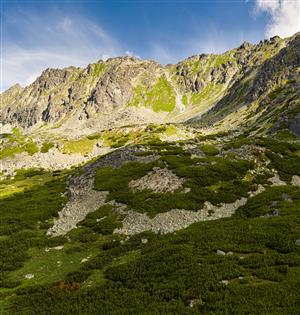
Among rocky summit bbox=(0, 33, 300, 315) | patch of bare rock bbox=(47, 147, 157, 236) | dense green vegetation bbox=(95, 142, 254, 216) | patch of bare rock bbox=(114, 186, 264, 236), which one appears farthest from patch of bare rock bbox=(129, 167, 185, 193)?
patch of bare rock bbox=(114, 186, 264, 236)

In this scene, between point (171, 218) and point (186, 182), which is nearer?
point (171, 218)

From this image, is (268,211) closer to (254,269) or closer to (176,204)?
(176,204)

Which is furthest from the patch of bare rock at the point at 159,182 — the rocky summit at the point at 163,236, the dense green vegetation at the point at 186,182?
the dense green vegetation at the point at 186,182

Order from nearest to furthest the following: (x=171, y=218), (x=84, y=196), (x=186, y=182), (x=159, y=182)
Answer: (x=171, y=218)
(x=186, y=182)
(x=159, y=182)
(x=84, y=196)

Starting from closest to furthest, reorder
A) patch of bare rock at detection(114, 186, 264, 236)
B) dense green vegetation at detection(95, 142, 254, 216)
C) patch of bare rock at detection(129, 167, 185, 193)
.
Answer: patch of bare rock at detection(114, 186, 264, 236)
dense green vegetation at detection(95, 142, 254, 216)
patch of bare rock at detection(129, 167, 185, 193)

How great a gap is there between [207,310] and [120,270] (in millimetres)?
9542

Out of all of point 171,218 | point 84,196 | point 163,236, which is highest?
point 84,196

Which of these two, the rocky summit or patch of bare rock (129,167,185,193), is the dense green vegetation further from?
patch of bare rock (129,167,185,193)

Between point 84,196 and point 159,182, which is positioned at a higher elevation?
point 159,182

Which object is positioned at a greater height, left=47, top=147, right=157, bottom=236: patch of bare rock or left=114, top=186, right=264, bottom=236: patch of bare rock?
left=47, top=147, right=157, bottom=236: patch of bare rock

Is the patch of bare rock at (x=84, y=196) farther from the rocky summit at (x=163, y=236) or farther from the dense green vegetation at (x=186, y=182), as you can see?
the dense green vegetation at (x=186, y=182)

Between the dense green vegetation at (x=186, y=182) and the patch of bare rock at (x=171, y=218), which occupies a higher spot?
the dense green vegetation at (x=186, y=182)

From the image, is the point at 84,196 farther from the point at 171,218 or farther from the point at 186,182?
the point at 171,218

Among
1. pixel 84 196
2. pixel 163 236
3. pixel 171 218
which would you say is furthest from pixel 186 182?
pixel 163 236
